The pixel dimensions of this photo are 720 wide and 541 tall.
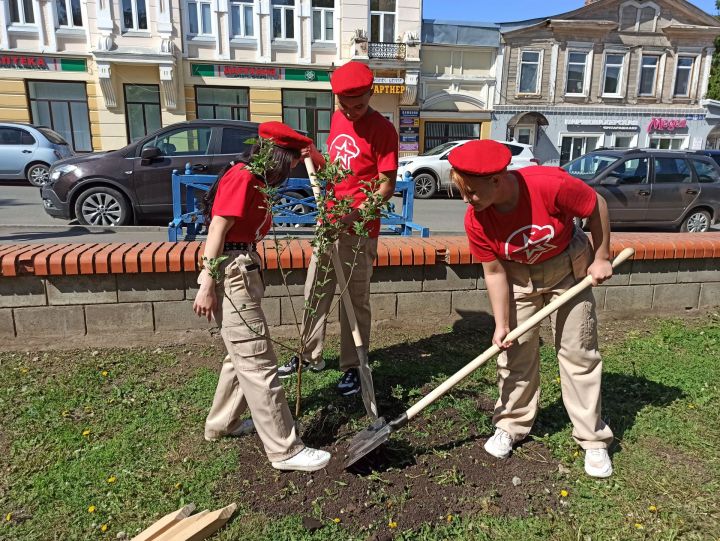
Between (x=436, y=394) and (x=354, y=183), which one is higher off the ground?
(x=354, y=183)

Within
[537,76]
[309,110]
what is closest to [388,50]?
[309,110]

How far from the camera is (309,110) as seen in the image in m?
20.8

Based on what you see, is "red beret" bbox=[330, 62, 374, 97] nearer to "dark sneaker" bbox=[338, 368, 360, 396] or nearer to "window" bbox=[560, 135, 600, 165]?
Answer: "dark sneaker" bbox=[338, 368, 360, 396]

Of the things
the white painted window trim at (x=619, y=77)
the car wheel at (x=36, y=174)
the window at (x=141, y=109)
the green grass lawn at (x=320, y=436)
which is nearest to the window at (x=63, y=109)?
the window at (x=141, y=109)

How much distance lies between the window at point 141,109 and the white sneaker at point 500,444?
19127 mm

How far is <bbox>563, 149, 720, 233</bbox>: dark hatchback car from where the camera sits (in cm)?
956

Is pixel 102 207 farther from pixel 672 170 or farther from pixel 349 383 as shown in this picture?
pixel 672 170

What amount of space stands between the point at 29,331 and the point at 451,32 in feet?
69.5

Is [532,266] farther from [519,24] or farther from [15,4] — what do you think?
[519,24]

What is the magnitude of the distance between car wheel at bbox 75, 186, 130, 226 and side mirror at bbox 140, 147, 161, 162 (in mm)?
633

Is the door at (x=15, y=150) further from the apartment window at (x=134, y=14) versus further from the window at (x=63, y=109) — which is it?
the apartment window at (x=134, y=14)

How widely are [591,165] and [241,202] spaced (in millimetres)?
9626

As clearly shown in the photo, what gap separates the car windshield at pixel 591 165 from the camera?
394 inches

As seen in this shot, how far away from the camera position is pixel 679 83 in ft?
81.6
